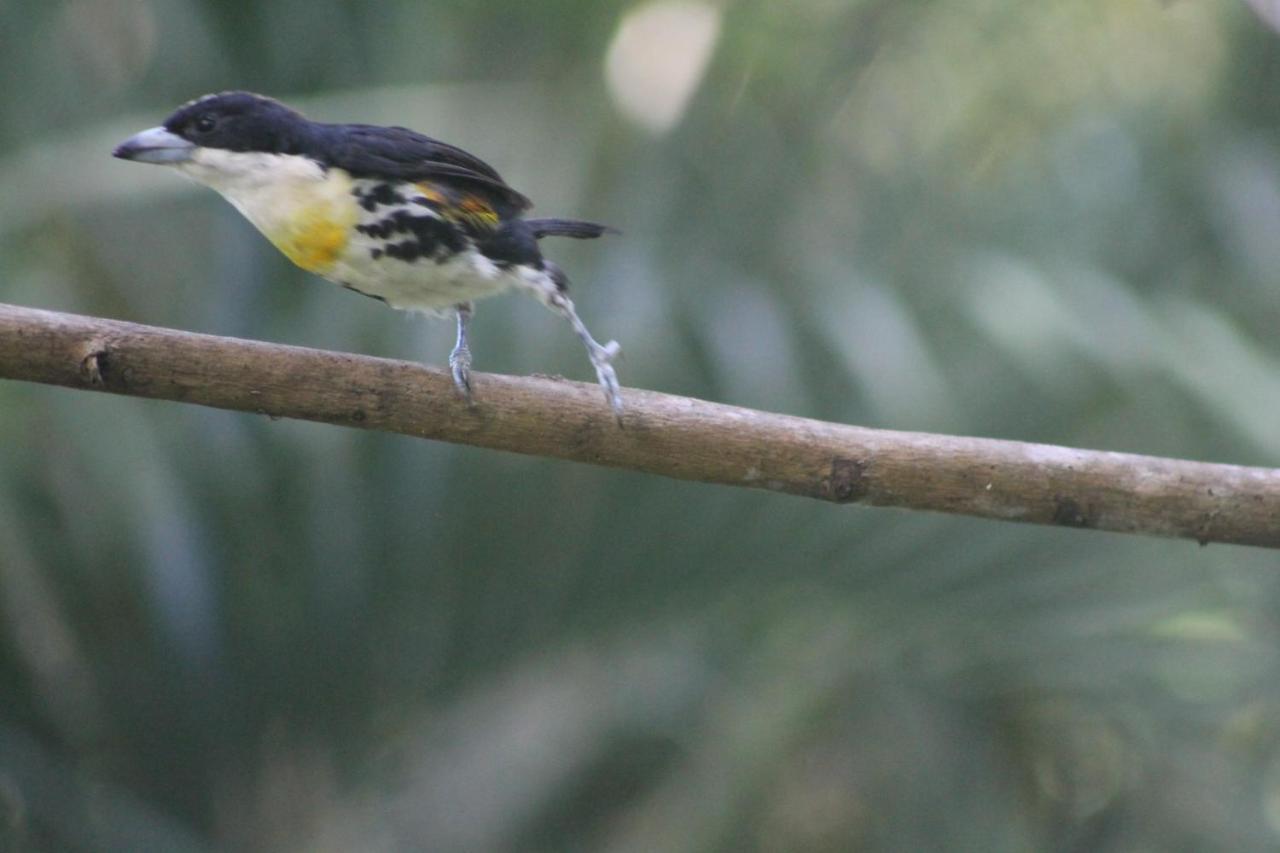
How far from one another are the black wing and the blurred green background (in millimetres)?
660

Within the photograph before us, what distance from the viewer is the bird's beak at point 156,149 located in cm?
258

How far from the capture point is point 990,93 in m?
3.98

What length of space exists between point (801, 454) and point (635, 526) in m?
0.95

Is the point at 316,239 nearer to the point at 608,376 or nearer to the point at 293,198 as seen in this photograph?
the point at 293,198

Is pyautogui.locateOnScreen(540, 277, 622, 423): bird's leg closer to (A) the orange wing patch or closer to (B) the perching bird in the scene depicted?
(B) the perching bird

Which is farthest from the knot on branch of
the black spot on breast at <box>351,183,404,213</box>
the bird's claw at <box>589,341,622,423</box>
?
the bird's claw at <box>589,341,622,423</box>

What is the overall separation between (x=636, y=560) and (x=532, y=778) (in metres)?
0.57

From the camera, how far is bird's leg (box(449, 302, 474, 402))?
2.36 meters

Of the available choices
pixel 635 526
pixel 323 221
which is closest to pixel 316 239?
pixel 323 221

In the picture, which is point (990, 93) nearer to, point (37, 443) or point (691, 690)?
point (691, 690)

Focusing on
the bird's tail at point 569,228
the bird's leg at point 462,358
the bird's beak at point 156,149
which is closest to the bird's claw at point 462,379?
the bird's leg at point 462,358

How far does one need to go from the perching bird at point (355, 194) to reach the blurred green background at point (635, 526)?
64cm

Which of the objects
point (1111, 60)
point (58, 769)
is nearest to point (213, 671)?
point (58, 769)

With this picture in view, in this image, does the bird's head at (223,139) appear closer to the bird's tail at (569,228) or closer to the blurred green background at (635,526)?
the bird's tail at (569,228)
